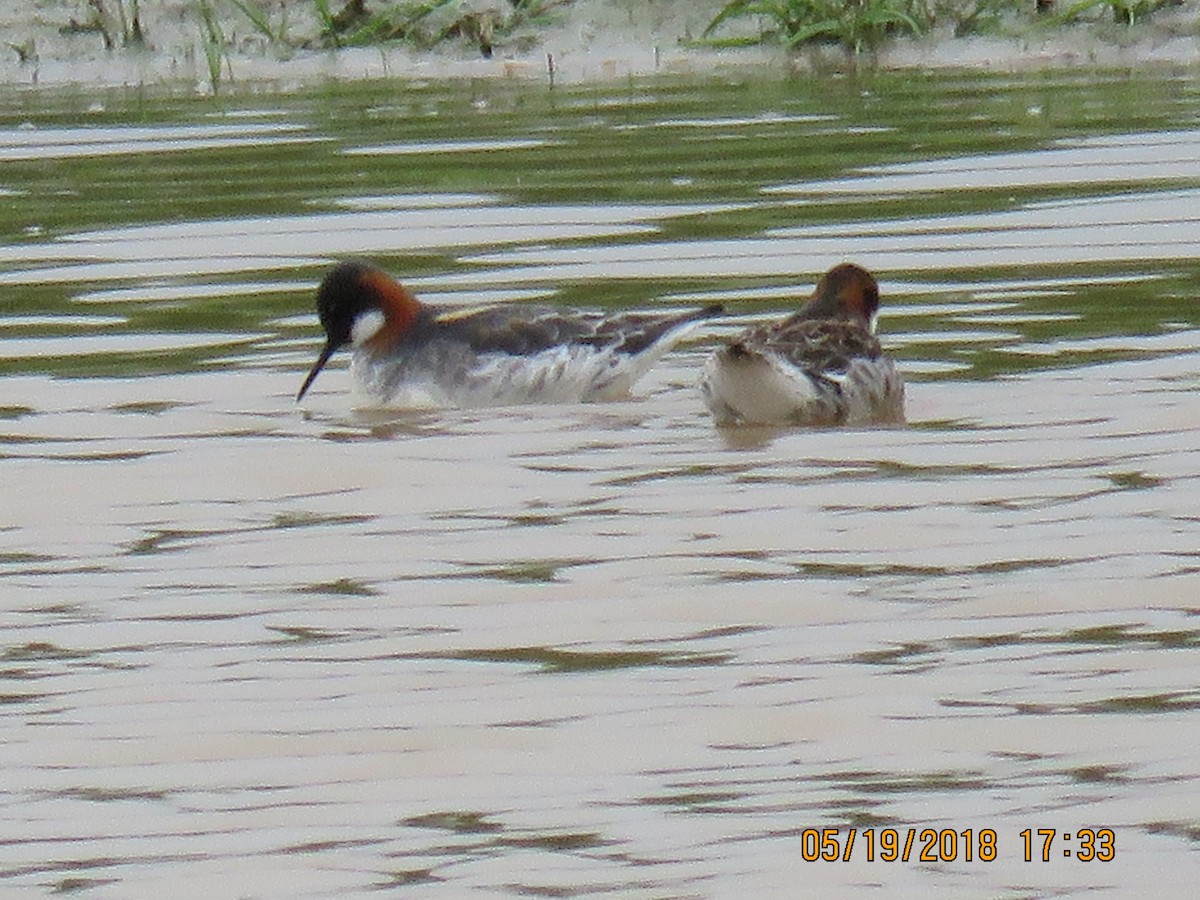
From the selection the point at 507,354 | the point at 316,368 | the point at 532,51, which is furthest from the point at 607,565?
the point at 532,51

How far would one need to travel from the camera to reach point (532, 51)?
21.3 m

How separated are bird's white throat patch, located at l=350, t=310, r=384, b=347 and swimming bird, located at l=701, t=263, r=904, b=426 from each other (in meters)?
1.37

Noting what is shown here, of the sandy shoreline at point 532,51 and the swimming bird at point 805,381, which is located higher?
the sandy shoreline at point 532,51

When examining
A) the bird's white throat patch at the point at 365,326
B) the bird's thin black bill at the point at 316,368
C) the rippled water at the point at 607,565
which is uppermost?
the bird's white throat patch at the point at 365,326

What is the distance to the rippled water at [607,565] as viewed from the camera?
5.36 metres

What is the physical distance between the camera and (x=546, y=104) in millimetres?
19188

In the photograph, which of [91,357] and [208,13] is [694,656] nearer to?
[91,357]

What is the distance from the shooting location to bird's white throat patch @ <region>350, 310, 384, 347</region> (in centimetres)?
1098
